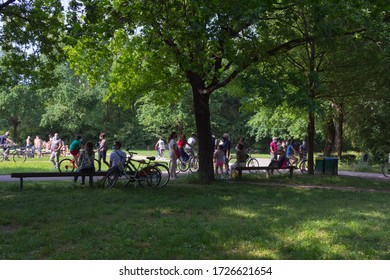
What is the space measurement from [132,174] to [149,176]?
53 cm

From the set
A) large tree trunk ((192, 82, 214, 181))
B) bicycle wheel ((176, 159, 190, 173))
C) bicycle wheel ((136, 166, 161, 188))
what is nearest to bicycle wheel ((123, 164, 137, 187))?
bicycle wheel ((136, 166, 161, 188))

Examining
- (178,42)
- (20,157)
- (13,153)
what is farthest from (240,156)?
(20,157)

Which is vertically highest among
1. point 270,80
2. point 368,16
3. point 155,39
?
point 368,16

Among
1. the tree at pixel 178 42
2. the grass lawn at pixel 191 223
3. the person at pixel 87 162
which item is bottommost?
the grass lawn at pixel 191 223

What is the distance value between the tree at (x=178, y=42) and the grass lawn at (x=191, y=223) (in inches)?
Answer: 143

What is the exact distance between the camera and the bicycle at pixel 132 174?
12242 mm

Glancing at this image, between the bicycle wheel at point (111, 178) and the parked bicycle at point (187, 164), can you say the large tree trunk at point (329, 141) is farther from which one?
the bicycle wheel at point (111, 178)

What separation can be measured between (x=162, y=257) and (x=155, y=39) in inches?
332

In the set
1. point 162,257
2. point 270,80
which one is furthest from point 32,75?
point 162,257

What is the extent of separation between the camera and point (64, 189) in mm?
12047

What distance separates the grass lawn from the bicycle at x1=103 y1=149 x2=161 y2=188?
17.3 inches

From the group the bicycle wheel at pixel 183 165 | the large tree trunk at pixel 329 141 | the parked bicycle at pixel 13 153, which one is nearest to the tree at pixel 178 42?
the bicycle wheel at pixel 183 165

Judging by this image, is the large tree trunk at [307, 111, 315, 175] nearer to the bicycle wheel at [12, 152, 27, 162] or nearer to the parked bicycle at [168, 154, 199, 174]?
the parked bicycle at [168, 154, 199, 174]

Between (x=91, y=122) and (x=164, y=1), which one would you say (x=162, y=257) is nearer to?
(x=164, y=1)
